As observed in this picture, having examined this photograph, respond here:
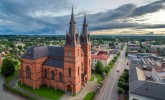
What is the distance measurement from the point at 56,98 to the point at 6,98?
16122mm

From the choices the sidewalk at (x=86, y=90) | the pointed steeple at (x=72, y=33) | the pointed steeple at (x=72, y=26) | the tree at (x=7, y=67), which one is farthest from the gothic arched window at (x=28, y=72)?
the pointed steeple at (x=72, y=26)

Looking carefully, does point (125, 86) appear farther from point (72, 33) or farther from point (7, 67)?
point (7, 67)

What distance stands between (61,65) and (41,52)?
A: 9982 millimetres

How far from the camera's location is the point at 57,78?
48.7 m

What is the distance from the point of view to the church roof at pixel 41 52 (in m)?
49.7

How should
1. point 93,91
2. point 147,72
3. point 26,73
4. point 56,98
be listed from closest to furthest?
1. point 56,98
2. point 93,91
3. point 26,73
4. point 147,72

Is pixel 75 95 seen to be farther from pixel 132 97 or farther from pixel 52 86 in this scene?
pixel 132 97

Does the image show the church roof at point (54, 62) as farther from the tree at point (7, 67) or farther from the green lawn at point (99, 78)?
the tree at point (7, 67)

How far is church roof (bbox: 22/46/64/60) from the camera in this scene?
49.7 metres

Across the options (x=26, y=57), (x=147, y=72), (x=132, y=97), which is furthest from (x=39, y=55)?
(x=147, y=72)

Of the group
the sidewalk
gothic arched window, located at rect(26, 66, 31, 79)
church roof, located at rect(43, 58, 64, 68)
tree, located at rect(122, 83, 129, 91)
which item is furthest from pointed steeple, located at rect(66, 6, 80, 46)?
tree, located at rect(122, 83, 129, 91)

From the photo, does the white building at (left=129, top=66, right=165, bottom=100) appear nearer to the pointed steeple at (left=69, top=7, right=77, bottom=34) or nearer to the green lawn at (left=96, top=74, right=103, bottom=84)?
the green lawn at (left=96, top=74, right=103, bottom=84)

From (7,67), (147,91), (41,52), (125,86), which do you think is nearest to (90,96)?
(125,86)

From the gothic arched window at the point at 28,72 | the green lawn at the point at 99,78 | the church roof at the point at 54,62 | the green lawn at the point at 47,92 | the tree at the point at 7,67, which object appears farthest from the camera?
the tree at the point at 7,67
